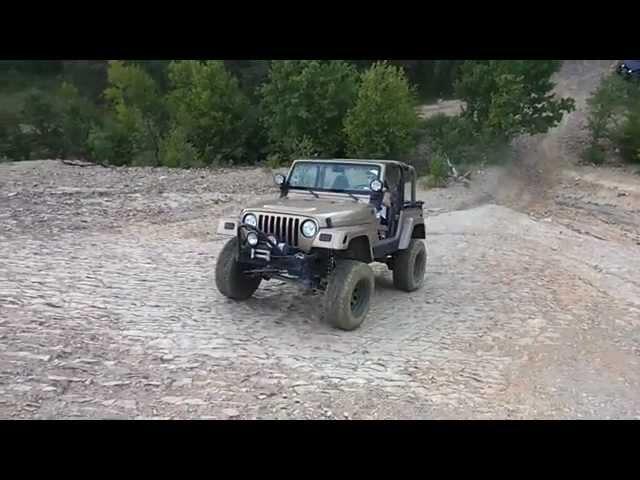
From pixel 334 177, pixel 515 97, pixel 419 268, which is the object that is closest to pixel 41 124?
pixel 515 97

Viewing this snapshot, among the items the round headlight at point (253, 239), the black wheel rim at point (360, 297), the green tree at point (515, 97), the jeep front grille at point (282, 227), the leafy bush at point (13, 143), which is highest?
the green tree at point (515, 97)

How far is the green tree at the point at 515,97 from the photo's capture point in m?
21.3

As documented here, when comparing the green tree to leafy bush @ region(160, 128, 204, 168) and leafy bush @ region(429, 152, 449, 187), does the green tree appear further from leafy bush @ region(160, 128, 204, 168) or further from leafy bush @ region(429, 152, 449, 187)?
leafy bush @ region(160, 128, 204, 168)

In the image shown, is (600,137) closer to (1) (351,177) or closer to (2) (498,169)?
(2) (498,169)

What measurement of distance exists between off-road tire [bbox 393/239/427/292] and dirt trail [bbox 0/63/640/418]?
24 centimetres

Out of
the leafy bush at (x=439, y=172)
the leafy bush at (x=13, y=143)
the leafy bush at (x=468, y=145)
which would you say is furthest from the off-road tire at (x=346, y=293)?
the leafy bush at (x=13, y=143)

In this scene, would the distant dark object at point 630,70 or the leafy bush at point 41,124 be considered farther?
the leafy bush at point 41,124

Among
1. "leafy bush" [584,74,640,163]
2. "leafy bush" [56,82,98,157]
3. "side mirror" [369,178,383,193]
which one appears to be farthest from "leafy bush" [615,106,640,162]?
"leafy bush" [56,82,98,157]

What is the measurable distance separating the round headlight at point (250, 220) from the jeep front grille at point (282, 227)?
5 centimetres

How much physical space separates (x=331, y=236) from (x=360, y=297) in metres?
0.97

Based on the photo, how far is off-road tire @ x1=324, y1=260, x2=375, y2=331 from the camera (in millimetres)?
6180

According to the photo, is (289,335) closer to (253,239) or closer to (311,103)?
(253,239)

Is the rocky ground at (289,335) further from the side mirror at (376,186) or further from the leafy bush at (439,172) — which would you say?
the leafy bush at (439,172)

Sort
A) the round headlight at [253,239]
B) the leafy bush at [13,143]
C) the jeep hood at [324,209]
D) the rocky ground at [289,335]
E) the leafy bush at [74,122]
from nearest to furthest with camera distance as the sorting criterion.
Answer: the rocky ground at [289,335], the jeep hood at [324,209], the round headlight at [253,239], the leafy bush at [13,143], the leafy bush at [74,122]
